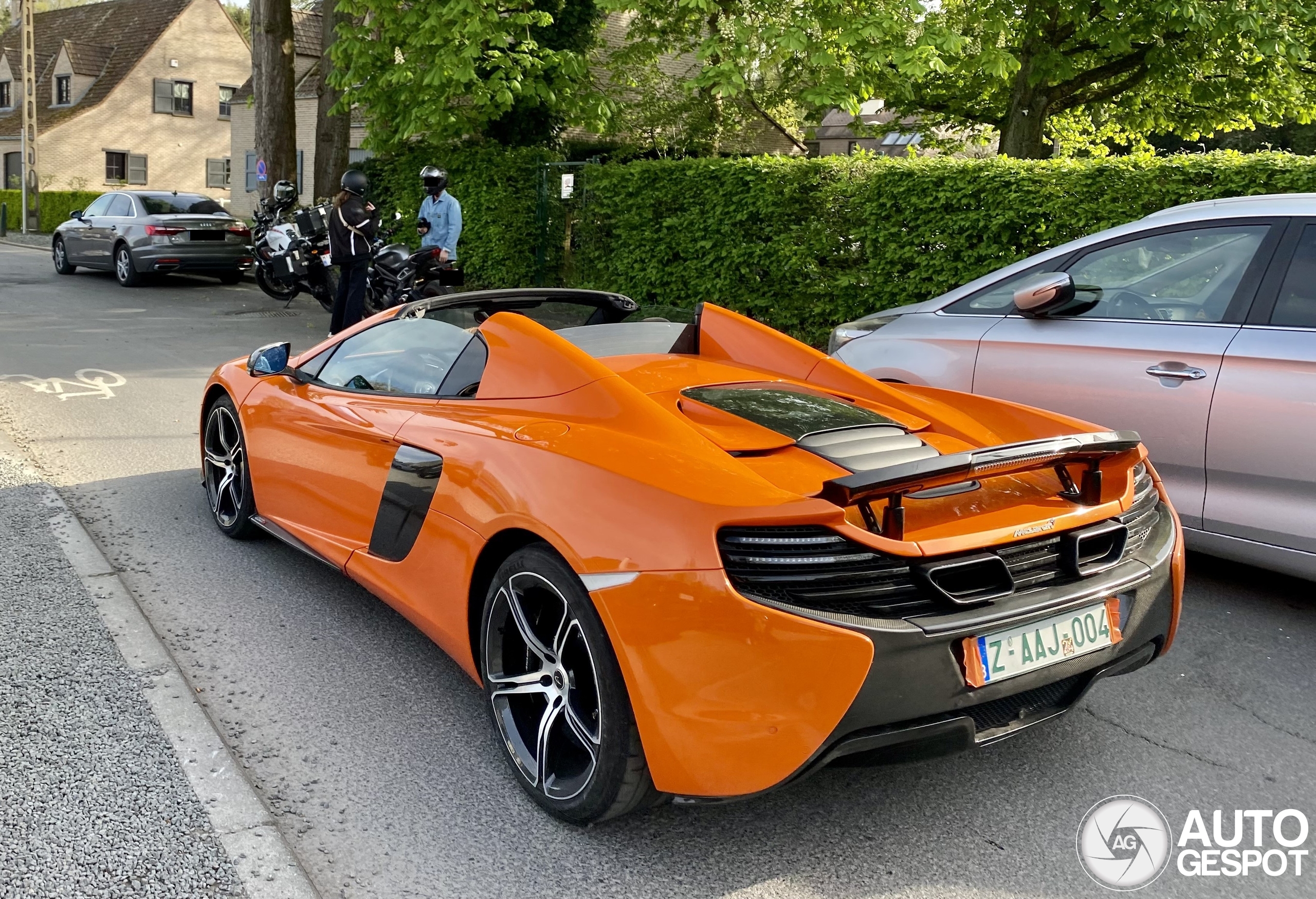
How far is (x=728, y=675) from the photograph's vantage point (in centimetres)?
252

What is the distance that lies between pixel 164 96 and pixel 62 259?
30002mm

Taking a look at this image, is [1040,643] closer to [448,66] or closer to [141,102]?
[448,66]

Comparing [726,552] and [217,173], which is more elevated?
[217,173]

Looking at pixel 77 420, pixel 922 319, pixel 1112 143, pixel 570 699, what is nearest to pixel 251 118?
pixel 1112 143

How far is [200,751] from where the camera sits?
3254mm

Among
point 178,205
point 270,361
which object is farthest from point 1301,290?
point 178,205

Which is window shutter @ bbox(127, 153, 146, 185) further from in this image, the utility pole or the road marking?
the road marking

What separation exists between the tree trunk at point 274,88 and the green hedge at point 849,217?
6.28 meters

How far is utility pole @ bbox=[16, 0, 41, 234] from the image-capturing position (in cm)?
3136

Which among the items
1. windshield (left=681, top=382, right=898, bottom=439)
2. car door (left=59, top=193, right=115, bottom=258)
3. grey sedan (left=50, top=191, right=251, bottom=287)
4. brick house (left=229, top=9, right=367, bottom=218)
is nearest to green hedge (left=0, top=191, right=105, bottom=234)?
brick house (left=229, top=9, right=367, bottom=218)

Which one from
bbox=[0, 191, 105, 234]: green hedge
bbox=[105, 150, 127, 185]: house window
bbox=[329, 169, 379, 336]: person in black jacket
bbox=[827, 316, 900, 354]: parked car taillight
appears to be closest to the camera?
bbox=[827, 316, 900, 354]: parked car taillight

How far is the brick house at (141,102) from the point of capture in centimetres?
4419

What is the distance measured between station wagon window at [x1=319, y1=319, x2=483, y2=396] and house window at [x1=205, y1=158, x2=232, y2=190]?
46.6 metres

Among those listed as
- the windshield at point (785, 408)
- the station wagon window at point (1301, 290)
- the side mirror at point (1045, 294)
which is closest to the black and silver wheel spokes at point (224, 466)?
the windshield at point (785, 408)
